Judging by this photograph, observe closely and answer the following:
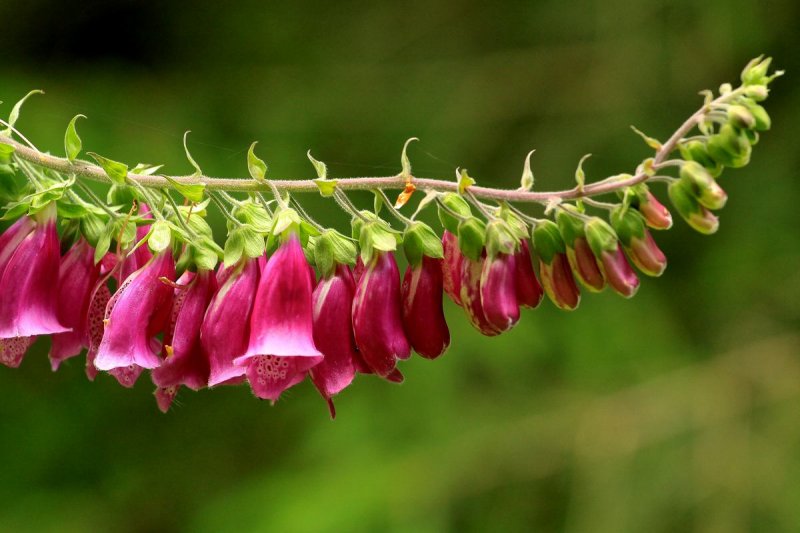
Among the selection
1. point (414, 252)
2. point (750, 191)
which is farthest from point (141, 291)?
point (750, 191)

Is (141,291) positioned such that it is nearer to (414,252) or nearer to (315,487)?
(414,252)

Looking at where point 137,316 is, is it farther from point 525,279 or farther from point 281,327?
point 525,279

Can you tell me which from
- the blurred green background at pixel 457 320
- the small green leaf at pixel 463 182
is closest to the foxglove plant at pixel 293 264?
the small green leaf at pixel 463 182

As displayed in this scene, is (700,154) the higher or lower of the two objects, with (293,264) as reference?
higher

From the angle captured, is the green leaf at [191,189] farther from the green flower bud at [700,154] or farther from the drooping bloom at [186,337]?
the green flower bud at [700,154]

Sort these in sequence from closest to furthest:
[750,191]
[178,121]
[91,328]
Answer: [91,328], [178,121], [750,191]

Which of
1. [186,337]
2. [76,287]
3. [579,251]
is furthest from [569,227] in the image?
[76,287]
